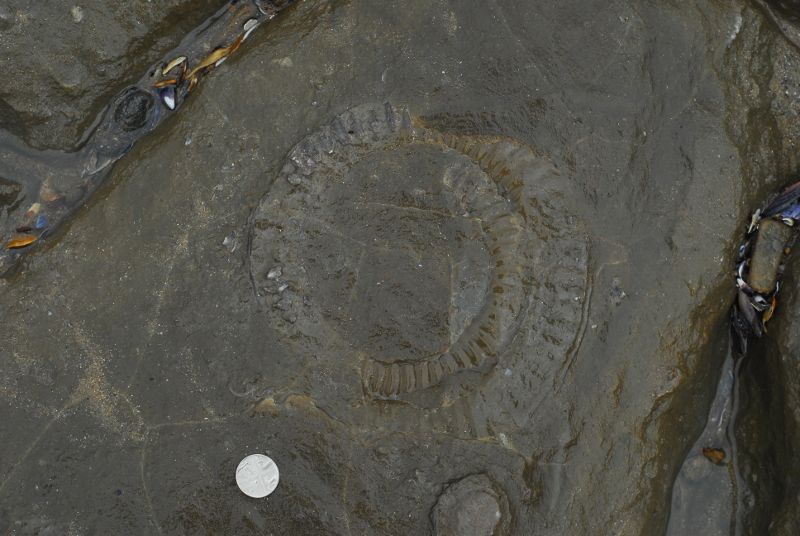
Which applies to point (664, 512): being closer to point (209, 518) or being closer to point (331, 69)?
point (209, 518)

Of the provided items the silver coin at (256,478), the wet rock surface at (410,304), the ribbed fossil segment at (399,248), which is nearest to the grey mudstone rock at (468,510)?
the wet rock surface at (410,304)

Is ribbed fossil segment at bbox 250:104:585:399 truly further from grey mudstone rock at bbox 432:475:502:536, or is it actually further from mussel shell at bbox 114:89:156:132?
mussel shell at bbox 114:89:156:132

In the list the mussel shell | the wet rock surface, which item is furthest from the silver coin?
the mussel shell

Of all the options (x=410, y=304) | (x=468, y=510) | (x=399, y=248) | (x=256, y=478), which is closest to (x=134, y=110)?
(x=399, y=248)

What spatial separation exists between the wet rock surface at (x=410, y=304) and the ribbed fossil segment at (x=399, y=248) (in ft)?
0.15

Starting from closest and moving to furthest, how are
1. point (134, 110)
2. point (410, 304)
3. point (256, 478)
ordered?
1. point (256, 478)
2. point (410, 304)
3. point (134, 110)

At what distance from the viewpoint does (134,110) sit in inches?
202

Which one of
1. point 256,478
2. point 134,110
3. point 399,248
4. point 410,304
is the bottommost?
point 256,478

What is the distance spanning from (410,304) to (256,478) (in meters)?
1.84

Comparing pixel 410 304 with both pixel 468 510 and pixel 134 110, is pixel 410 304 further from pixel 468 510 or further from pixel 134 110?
pixel 134 110

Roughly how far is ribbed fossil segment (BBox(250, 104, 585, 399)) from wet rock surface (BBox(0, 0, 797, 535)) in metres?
0.05

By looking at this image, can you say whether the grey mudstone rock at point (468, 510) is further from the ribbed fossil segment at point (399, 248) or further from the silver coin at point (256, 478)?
the silver coin at point (256, 478)

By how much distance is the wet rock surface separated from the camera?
14.4 feet

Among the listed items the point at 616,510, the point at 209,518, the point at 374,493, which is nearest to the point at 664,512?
the point at 616,510
